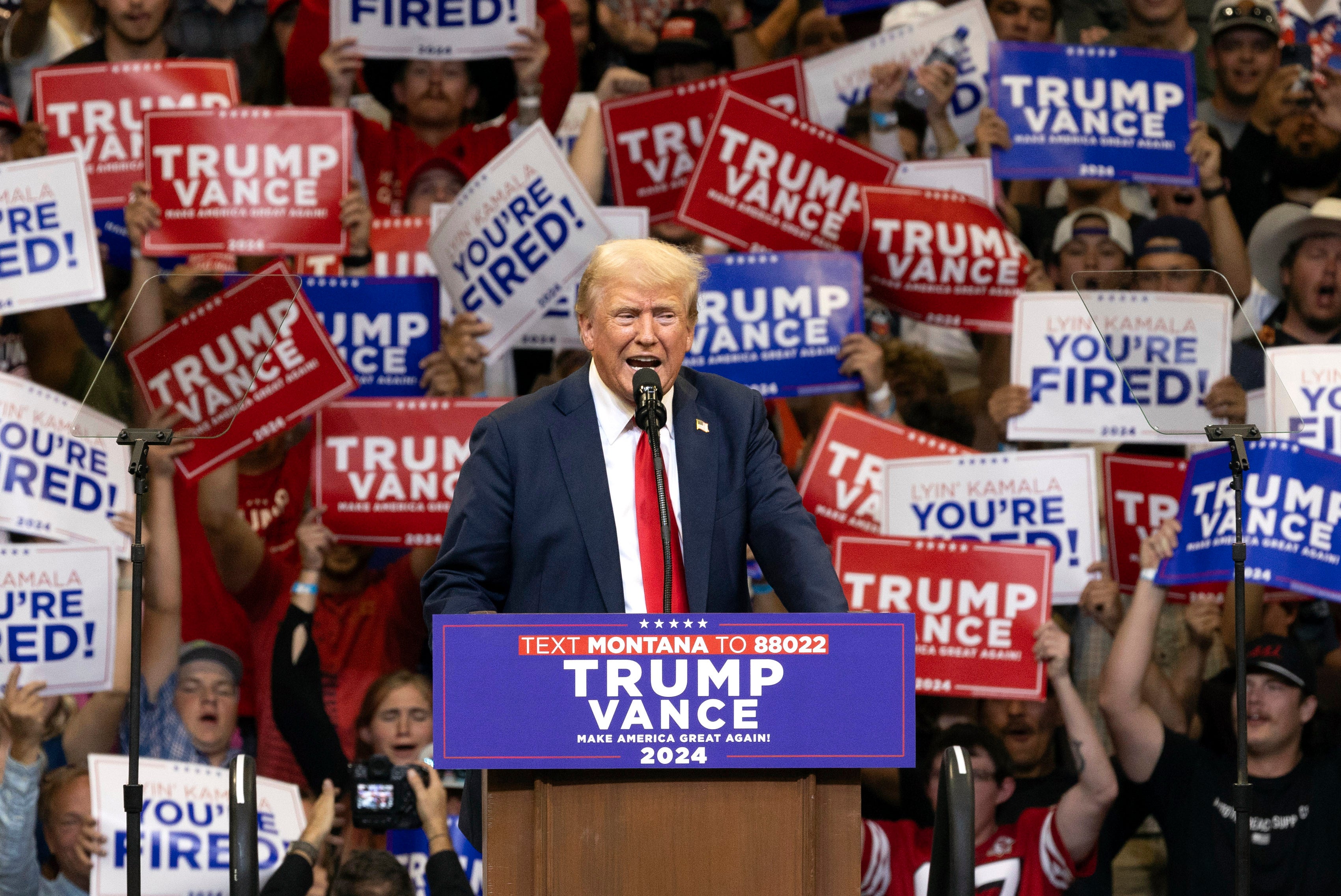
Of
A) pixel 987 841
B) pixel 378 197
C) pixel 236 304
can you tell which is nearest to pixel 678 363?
pixel 236 304

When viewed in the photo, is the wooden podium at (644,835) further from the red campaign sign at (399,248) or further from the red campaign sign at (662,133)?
the red campaign sign at (662,133)

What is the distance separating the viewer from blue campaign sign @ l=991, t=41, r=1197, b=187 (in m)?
5.96

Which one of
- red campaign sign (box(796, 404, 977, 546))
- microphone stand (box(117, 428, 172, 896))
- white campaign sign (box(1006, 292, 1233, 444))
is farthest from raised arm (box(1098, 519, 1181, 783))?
microphone stand (box(117, 428, 172, 896))

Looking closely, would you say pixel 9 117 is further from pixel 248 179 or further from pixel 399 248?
pixel 399 248

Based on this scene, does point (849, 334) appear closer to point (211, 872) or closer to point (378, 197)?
point (378, 197)

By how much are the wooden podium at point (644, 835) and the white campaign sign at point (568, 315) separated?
3.19 m

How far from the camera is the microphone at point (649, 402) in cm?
258

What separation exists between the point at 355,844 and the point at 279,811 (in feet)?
1.03

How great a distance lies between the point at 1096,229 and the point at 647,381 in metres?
3.85

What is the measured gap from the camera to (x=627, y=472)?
291 centimetres

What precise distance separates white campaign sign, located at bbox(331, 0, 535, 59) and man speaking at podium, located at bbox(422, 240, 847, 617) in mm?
3236

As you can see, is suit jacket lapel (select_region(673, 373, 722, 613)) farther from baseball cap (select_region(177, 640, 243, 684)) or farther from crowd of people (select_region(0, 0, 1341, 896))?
baseball cap (select_region(177, 640, 243, 684))

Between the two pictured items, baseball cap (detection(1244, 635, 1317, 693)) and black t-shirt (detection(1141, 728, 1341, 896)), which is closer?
black t-shirt (detection(1141, 728, 1341, 896))

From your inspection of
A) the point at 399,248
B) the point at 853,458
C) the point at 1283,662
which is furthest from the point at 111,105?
the point at 1283,662
